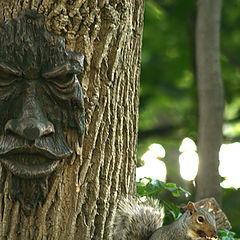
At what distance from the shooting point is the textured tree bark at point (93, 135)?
85.4 inches

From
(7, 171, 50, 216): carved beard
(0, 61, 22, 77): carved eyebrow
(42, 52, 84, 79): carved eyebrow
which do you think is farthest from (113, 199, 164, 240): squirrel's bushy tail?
(0, 61, 22, 77): carved eyebrow

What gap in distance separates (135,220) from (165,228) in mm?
262

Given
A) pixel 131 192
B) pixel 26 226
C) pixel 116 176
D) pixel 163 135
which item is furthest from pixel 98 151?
pixel 163 135

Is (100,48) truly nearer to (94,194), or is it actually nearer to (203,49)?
(94,194)

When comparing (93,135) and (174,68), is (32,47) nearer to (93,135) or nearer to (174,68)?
(93,135)

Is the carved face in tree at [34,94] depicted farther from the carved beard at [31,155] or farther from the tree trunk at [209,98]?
the tree trunk at [209,98]

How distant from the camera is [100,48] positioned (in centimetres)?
226

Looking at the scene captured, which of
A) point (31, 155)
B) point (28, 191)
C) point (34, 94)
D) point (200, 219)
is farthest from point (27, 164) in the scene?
point (200, 219)

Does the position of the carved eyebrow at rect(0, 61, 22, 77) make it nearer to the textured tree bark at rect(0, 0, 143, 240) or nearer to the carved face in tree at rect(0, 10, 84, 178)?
the carved face in tree at rect(0, 10, 84, 178)

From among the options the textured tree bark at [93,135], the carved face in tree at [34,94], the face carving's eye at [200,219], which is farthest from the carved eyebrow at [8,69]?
the face carving's eye at [200,219]

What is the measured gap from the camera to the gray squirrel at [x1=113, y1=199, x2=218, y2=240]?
8.18 feet

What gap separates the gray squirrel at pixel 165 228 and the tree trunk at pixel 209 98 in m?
1.05

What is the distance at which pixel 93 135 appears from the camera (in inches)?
89.0

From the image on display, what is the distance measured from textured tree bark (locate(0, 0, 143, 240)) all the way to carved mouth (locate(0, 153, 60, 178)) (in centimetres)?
13
